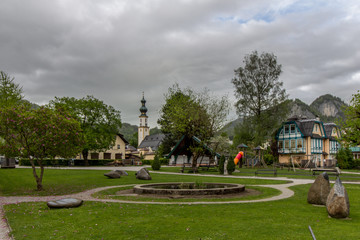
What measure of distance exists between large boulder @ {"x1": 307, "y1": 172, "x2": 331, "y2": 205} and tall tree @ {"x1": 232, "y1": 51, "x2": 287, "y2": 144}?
3356 centimetres

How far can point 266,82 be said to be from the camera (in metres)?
45.9

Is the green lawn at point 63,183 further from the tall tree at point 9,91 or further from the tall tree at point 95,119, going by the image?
the tall tree at point 95,119

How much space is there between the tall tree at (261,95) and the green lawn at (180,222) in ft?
112

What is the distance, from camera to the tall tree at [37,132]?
1578 cm

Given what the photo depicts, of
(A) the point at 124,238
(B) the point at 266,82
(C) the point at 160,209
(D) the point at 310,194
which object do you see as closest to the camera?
(A) the point at 124,238

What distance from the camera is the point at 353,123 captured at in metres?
22.7

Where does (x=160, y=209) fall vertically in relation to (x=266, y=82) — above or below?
below

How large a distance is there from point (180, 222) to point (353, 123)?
19.1 metres

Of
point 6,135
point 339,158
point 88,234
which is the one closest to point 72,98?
point 6,135

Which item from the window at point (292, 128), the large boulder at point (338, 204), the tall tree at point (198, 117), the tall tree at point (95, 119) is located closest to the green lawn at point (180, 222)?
the large boulder at point (338, 204)

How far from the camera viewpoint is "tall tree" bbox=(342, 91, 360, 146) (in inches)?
Result: 893

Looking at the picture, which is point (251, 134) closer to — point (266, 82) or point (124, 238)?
point (266, 82)

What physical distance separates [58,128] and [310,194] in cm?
1222

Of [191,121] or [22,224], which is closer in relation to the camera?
[22,224]
